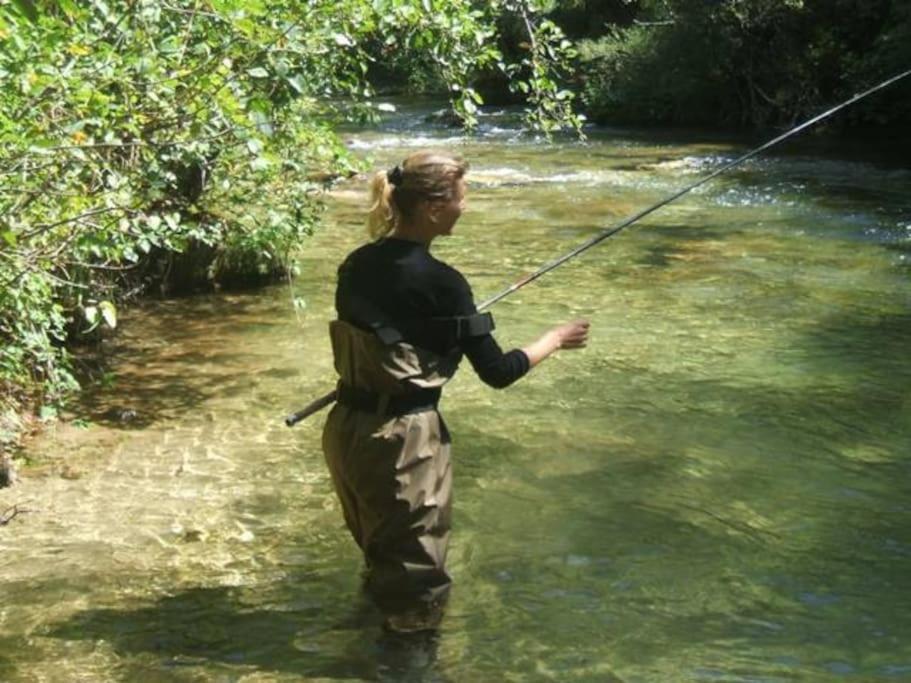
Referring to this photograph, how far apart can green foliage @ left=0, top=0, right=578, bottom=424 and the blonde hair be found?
77 cm

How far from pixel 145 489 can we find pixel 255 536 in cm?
84

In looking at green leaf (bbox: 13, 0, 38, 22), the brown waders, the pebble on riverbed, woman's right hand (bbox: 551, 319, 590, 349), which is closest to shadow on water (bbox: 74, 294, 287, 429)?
the pebble on riverbed

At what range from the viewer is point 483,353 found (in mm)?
3891

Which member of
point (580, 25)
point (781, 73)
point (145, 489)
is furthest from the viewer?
point (580, 25)

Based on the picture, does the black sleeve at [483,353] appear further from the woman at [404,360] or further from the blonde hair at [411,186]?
the blonde hair at [411,186]

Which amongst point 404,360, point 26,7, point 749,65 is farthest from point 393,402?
point 749,65

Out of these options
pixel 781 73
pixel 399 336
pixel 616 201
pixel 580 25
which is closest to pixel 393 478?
pixel 399 336

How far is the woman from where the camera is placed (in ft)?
12.7

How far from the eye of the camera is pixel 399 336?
387 cm

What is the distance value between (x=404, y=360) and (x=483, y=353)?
25 cm

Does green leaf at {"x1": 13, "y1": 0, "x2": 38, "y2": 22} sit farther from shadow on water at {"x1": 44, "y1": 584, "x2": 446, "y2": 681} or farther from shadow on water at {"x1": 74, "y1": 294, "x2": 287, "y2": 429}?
shadow on water at {"x1": 74, "y1": 294, "x2": 287, "y2": 429}

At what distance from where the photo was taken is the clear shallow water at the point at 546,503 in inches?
170

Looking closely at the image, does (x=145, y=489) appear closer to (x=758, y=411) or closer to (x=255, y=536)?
Answer: (x=255, y=536)

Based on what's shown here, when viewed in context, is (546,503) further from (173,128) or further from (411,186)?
(173,128)
